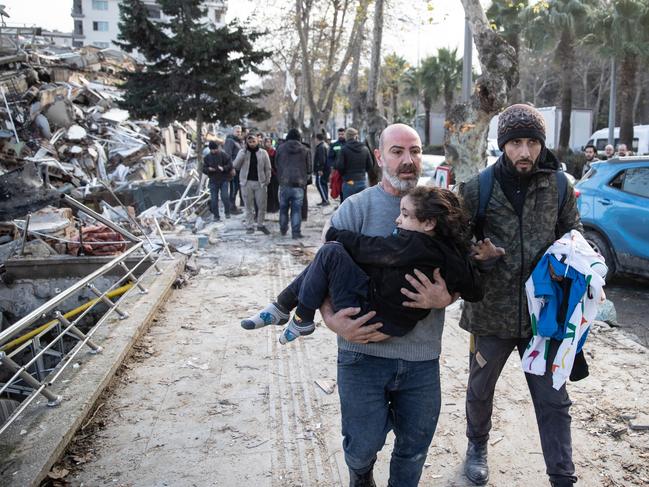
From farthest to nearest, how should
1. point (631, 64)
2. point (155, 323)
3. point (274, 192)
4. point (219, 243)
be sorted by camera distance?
point (631, 64) → point (274, 192) → point (219, 243) → point (155, 323)

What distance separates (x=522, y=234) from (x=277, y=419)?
6.80 ft

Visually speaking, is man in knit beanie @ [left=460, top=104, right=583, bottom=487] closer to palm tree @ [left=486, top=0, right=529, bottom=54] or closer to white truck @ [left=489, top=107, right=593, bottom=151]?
palm tree @ [left=486, top=0, right=529, bottom=54]

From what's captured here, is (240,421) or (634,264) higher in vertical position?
(634,264)

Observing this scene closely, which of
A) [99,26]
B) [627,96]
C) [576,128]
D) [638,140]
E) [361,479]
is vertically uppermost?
[99,26]

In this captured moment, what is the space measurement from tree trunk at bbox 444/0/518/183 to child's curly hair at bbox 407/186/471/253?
5.15m

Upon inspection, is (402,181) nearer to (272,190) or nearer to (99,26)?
(272,190)

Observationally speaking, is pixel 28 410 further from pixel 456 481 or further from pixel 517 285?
pixel 517 285

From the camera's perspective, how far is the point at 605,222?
24.7 feet

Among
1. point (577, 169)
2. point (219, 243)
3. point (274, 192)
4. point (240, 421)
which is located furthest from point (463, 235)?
point (577, 169)

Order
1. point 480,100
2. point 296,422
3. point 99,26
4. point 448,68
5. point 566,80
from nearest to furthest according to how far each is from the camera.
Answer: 1. point 296,422
2. point 480,100
3. point 566,80
4. point 448,68
5. point 99,26

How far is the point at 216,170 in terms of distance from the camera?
40.5 ft

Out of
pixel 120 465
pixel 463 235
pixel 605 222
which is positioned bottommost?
pixel 120 465

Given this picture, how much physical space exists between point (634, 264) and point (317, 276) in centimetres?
633

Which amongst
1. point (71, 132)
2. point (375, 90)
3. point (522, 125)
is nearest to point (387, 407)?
point (522, 125)
